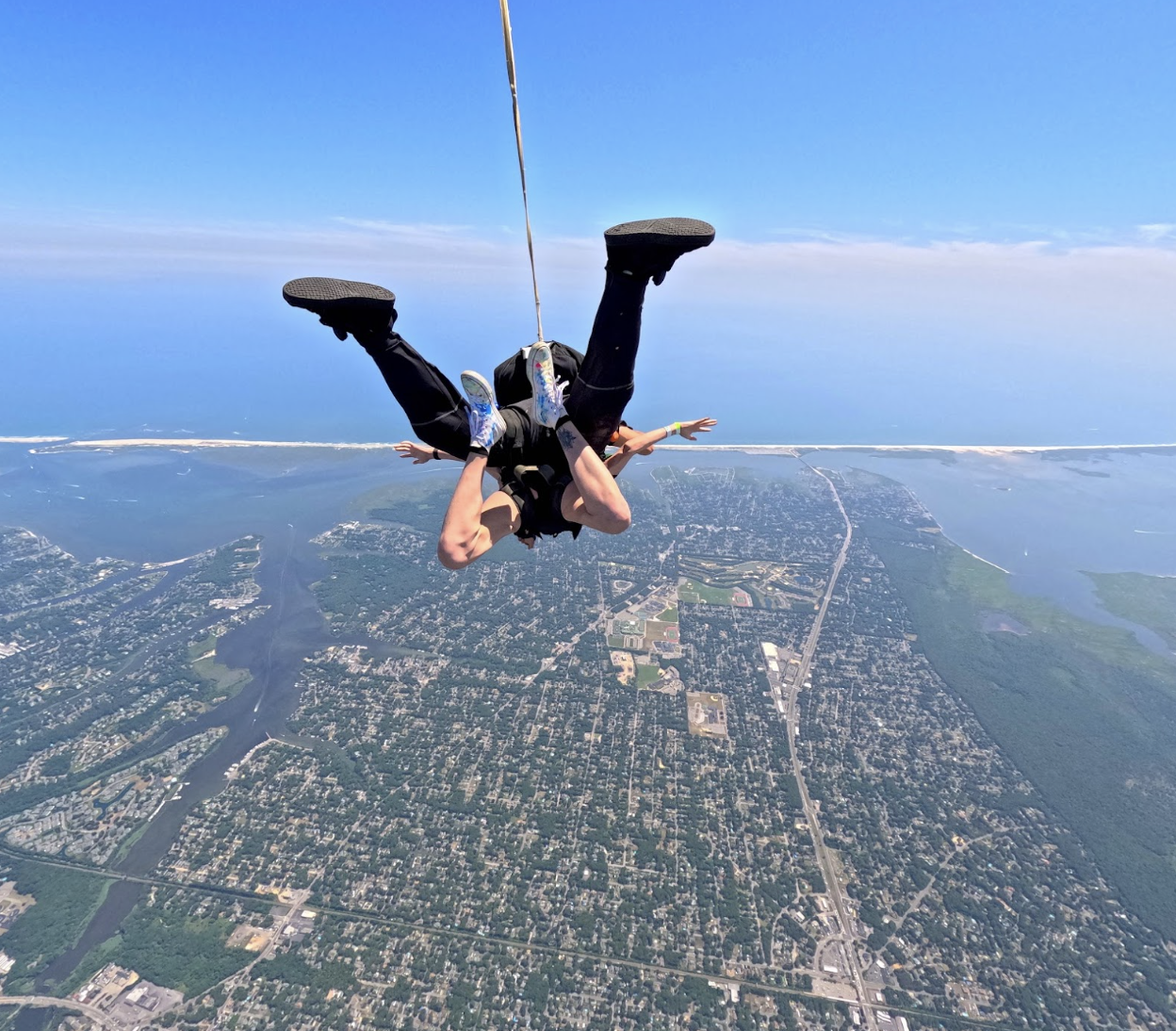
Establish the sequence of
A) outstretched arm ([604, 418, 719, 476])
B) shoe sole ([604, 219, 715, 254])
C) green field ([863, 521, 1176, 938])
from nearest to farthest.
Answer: shoe sole ([604, 219, 715, 254]) < outstretched arm ([604, 418, 719, 476]) < green field ([863, 521, 1176, 938])

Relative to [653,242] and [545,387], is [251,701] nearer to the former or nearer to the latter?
[545,387]

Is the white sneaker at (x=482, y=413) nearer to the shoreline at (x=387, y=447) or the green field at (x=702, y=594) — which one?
the green field at (x=702, y=594)

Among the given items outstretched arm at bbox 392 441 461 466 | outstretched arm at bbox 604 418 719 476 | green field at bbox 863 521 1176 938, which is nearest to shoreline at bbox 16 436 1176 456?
green field at bbox 863 521 1176 938

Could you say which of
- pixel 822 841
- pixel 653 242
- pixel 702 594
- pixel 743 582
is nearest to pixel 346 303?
pixel 653 242

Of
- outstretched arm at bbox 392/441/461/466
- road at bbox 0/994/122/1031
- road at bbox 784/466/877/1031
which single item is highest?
outstretched arm at bbox 392/441/461/466

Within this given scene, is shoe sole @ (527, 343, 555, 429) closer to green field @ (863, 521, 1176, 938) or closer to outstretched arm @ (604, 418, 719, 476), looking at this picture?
outstretched arm @ (604, 418, 719, 476)
